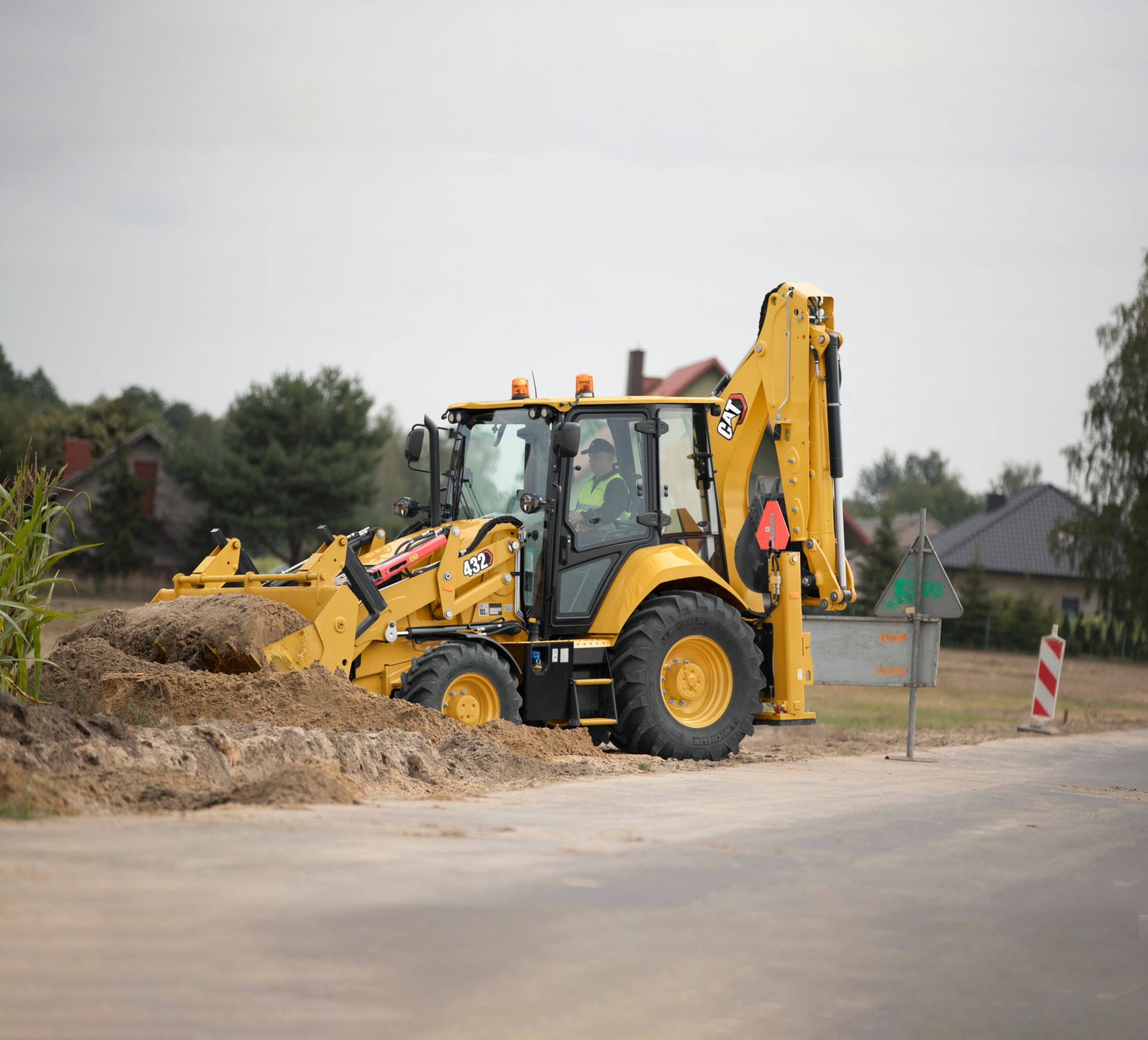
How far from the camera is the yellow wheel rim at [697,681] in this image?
11.9 meters

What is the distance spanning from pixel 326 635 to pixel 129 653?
1579 millimetres

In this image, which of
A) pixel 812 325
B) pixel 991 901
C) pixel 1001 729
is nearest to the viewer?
pixel 991 901

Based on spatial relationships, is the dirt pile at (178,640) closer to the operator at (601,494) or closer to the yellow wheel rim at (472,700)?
the yellow wheel rim at (472,700)

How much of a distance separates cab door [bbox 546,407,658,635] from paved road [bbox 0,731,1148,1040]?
3.62 meters

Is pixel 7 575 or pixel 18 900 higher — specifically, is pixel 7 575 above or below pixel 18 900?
above

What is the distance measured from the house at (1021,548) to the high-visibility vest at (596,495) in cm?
5154

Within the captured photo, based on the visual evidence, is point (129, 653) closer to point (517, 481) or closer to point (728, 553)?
point (517, 481)

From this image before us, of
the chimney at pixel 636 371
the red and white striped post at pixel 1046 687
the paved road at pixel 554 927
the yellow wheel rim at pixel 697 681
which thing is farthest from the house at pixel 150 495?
the paved road at pixel 554 927

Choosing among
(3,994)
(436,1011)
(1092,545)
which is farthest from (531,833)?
(1092,545)

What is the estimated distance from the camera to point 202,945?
15.2ft

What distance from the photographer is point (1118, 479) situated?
153 feet

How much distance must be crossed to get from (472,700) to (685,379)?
47.3 metres

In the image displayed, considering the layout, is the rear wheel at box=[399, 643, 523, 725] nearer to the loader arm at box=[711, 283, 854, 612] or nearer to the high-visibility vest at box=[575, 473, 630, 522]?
the high-visibility vest at box=[575, 473, 630, 522]

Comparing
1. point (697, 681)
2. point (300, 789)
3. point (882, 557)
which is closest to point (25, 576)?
point (300, 789)
